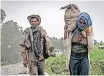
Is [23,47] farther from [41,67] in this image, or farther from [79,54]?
[79,54]

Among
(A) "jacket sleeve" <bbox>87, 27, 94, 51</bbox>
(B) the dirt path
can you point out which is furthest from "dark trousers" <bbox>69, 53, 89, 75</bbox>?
(B) the dirt path

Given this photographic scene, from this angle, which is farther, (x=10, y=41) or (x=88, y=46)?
(x=10, y=41)

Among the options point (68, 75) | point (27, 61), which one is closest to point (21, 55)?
point (27, 61)

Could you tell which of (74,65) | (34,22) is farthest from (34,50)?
(74,65)

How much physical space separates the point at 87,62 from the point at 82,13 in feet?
1.79

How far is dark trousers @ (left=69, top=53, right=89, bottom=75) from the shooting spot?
248 inches

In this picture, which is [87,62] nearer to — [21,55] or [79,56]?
[79,56]

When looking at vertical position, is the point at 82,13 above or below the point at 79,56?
above

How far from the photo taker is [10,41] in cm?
668

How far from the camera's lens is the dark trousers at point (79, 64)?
630 centimetres

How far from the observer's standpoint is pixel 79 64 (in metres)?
6.34

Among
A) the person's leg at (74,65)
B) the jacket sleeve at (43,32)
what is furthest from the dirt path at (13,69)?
the person's leg at (74,65)

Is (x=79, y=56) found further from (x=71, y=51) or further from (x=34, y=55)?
(x=34, y=55)

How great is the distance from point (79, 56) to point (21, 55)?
0.67 m
